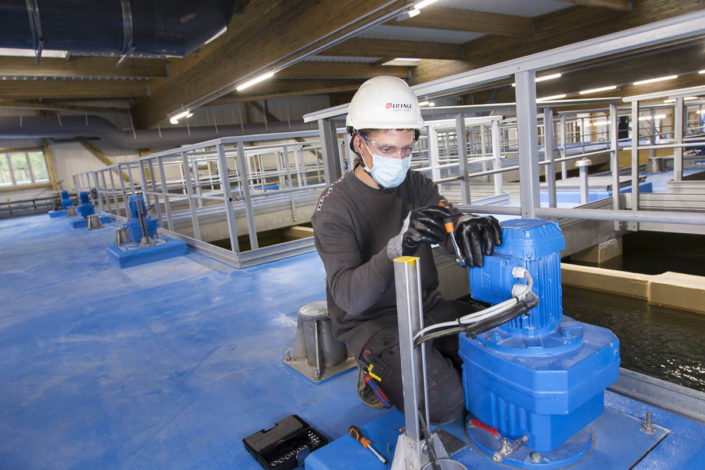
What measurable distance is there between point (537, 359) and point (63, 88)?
429 inches

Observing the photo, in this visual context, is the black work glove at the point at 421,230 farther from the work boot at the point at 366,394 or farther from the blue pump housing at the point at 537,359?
the work boot at the point at 366,394

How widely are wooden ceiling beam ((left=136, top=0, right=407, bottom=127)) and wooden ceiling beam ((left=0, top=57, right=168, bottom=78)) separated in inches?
23.4

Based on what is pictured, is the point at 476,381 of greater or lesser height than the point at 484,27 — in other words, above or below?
below

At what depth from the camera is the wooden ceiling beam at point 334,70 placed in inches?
354

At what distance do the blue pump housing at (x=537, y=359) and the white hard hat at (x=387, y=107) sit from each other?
570 millimetres

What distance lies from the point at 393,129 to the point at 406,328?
855 mm

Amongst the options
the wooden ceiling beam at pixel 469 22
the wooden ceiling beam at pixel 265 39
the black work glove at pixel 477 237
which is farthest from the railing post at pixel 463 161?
the black work glove at pixel 477 237

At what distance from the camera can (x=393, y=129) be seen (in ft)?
5.56

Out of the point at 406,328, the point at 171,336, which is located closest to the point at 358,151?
the point at 406,328

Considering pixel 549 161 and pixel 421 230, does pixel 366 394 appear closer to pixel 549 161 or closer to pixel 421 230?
pixel 421 230

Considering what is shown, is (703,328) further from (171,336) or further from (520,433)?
(171,336)

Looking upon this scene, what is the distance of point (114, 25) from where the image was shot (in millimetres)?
3756

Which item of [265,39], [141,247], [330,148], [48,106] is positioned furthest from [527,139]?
Result: [48,106]

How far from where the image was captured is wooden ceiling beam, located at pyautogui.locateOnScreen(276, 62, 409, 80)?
8992 mm
